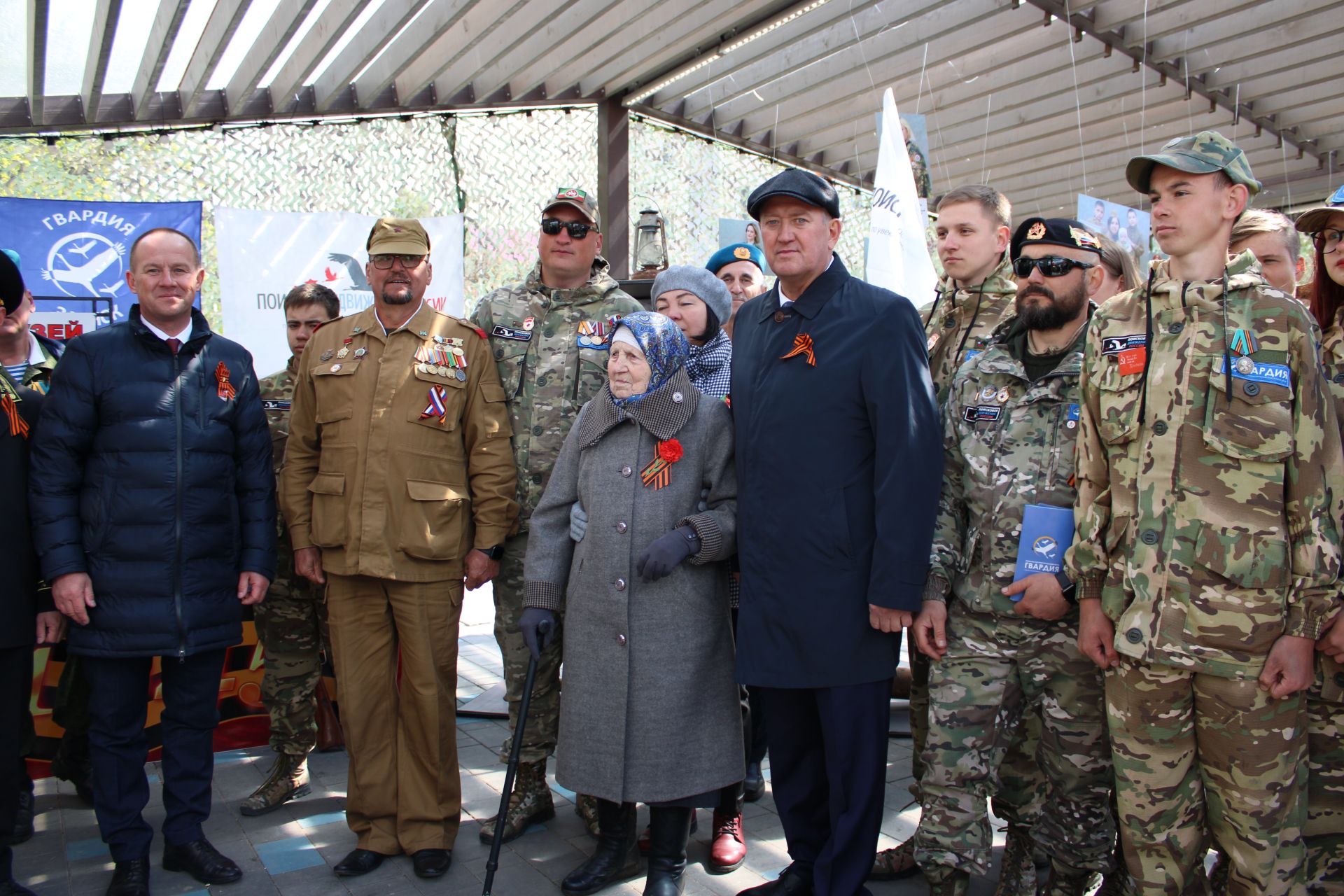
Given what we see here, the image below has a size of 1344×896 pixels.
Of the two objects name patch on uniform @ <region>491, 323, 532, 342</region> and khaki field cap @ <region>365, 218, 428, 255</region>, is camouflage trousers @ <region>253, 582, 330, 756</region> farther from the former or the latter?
khaki field cap @ <region>365, 218, 428, 255</region>

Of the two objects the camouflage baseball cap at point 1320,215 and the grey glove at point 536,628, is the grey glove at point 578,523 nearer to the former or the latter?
the grey glove at point 536,628

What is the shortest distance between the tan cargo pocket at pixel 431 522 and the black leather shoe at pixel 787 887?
1526mm

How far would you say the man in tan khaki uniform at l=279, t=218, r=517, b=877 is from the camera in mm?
3340

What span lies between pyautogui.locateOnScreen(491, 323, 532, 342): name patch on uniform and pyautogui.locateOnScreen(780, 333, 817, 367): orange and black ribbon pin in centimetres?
128

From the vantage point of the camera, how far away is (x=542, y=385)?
12.3ft

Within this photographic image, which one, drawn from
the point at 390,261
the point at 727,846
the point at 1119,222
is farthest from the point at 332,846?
the point at 1119,222

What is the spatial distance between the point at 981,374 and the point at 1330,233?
1.05 m

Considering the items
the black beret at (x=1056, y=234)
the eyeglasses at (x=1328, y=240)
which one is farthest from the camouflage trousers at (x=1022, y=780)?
the eyeglasses at (x=1328, y=240)

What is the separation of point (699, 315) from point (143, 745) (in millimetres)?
2514

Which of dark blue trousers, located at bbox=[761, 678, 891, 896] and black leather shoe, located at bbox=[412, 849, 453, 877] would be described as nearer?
dark blue trousers, located at bbox=[761, 678, 891, 896]

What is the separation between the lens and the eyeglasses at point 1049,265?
116 inches

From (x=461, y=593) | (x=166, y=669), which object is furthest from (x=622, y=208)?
(x=166, y=669)

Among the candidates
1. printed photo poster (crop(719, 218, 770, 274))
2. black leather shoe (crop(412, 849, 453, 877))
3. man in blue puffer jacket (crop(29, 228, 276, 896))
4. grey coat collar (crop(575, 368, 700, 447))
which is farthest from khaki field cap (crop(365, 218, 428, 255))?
printed photo poster (crop(719, 218, 770, 274))


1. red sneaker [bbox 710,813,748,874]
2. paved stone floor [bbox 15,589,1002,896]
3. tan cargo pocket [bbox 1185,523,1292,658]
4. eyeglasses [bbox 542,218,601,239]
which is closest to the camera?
tan cargo pocket [bbox 1185,523,1292,658]
